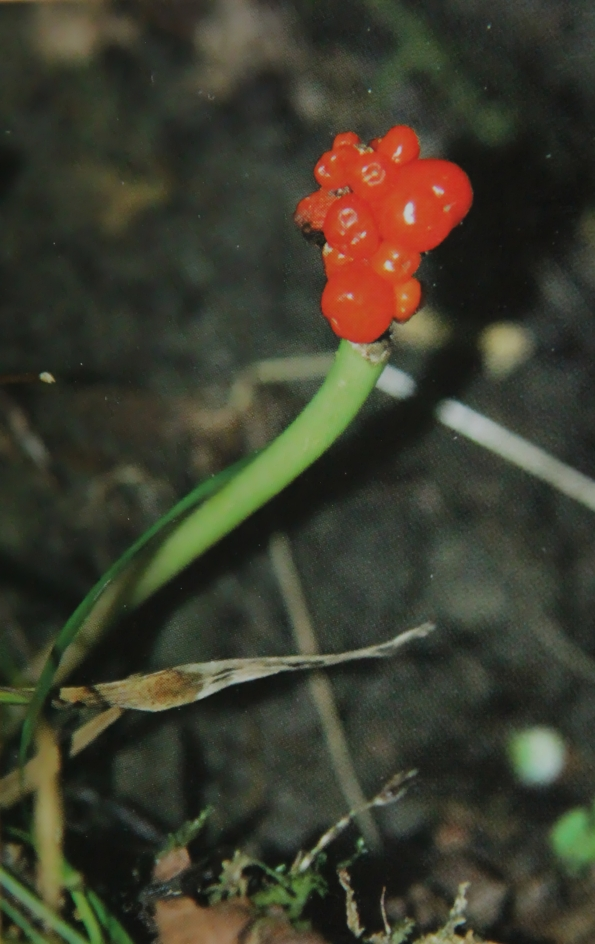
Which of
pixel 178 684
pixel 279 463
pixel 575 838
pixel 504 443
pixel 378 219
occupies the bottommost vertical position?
pixel 575 838

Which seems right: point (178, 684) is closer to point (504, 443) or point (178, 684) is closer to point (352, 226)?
point (352, 226)

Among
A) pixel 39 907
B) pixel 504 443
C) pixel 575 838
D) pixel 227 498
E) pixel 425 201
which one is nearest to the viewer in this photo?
pixel 425 201

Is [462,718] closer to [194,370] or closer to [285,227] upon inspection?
[194,370]

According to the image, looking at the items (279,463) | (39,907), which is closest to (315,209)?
(279,463)

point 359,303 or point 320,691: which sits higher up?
point 359,303

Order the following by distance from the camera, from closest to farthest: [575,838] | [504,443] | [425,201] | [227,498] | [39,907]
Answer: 1. [425,201]
2. [39,907]
3. [227,498]
4. [575,838]
5. [504,443]

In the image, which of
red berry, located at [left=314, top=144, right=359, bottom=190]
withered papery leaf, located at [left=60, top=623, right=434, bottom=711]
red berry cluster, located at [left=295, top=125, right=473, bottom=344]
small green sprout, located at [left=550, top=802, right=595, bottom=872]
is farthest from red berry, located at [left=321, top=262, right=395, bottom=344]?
small green sprout, located at [left=550, top=802, right=595, bottom=872]

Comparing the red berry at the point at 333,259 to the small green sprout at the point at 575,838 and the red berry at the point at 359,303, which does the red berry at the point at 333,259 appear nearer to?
the red berry at the point at 359,303
